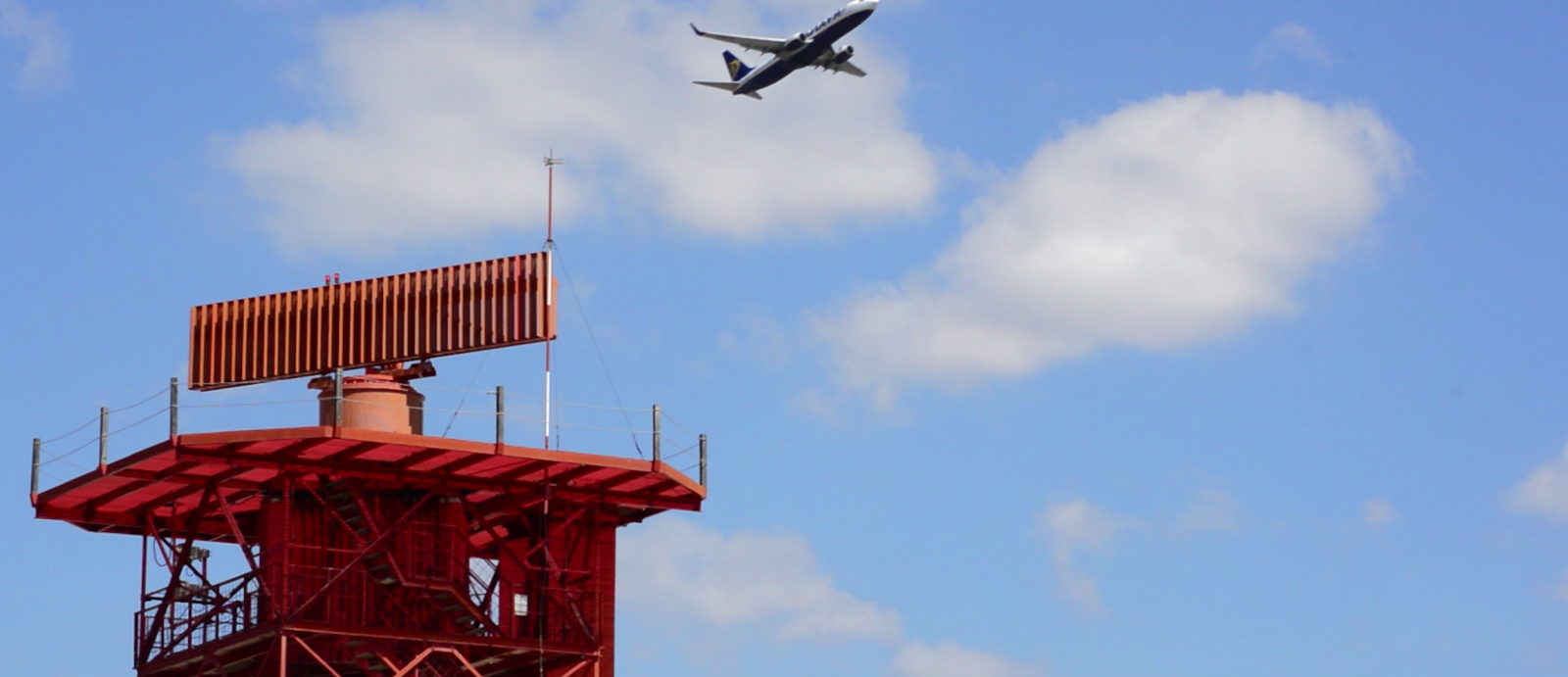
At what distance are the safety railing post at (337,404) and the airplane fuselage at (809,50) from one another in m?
46.6

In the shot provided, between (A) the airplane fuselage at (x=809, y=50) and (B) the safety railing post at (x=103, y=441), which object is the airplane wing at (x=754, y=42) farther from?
(B) the safety railing post at (x=103, y=441)

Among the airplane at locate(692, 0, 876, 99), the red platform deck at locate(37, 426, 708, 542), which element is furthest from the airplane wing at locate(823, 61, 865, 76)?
the red platform deck at locate(37, 426, 708, 542)

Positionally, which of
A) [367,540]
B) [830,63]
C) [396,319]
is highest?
[830,63]

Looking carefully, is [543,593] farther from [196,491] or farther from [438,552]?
[196,491]

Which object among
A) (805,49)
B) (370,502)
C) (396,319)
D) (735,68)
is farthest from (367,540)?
(735,68)

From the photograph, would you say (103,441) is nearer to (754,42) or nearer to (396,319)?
(396,319)

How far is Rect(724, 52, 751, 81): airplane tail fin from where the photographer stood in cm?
11075

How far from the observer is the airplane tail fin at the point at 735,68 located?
111 metres

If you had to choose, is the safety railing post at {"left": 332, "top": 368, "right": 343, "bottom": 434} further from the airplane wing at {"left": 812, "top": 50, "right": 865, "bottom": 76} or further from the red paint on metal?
the airplane wing at {"left": 812, "top": 50, "right": 865, "bottom": 76}

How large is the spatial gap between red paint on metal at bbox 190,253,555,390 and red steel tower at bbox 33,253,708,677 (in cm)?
5

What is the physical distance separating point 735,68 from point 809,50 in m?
18.2

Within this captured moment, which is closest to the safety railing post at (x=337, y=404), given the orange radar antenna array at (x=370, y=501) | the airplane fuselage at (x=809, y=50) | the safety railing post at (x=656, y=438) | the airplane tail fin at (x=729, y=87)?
the orange radar antenna array at (x=370, y=501)

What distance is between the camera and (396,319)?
170 ft

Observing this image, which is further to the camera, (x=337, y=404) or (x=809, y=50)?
(x=809, y=50)
